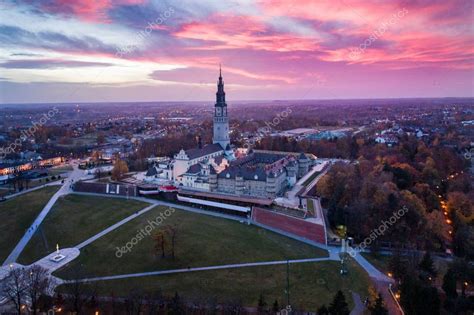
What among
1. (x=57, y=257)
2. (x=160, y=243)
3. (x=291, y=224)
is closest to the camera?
(x=57, y=257)

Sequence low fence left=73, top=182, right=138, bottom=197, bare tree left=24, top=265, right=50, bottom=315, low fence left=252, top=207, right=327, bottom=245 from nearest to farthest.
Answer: bare tree left=24, top=265, right=50, bottom=315 < low fence left=252, top=207, right=327, bottom=245 < low fence left=73, top=182, right=138, bottom=197

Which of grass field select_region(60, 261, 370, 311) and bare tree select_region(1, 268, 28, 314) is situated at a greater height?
bare tree select_region(1, 268, 28, 314)

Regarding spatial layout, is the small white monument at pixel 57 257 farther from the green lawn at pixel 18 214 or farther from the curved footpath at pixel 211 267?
the green lawn at pixel 18 214

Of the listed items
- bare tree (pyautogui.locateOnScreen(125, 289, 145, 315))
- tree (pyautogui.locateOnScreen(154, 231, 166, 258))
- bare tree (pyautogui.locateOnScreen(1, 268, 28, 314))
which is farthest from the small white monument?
bare tree (pyautogui.locateOnScreen(125, 289, 145, 315))

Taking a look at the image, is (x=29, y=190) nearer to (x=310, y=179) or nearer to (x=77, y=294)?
(x=77, y=294)

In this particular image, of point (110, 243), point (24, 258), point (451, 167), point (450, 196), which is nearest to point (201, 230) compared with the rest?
point (110, 243)

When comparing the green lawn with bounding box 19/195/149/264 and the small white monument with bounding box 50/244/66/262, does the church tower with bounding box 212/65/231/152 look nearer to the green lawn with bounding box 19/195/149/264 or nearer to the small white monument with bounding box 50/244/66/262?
the green lawn with bounding box 19/195/149/264

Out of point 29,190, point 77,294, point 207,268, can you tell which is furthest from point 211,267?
point 29,190
